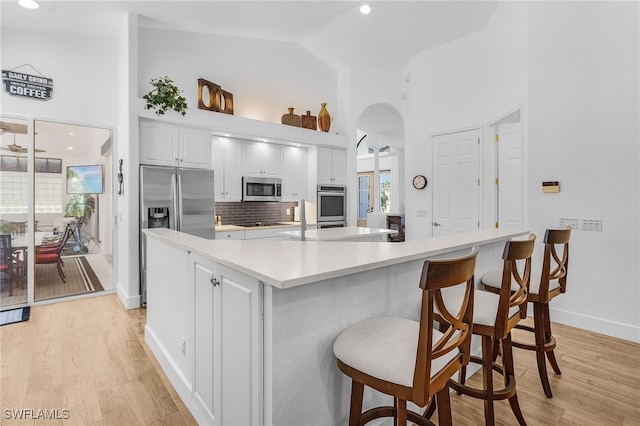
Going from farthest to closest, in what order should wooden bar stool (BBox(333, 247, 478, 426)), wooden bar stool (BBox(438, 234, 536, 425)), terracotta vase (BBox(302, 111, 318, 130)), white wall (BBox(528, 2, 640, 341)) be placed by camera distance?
1. terracotta vase (BBox(302, 111, 318, 130))
2. white wall (BBox(528, 2, 640, 341))
3. wooden bar stool (BBox(438, 234, 536, 425))
4. wooden bar stool (BBox(333, 247, 478, 426))

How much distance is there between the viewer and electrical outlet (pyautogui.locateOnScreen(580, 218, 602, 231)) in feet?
10.2

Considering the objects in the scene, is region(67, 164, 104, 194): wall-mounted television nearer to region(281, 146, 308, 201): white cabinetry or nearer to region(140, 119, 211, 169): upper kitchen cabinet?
region(140, 119, 211, 169): upper kitchen cabinet

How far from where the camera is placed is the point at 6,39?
3.52 m

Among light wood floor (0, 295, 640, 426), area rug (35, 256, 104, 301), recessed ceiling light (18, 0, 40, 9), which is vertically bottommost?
light wood floor (0, 295, 640, 426)

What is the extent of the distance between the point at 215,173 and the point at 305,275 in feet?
12.9

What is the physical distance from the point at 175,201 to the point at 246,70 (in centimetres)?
241

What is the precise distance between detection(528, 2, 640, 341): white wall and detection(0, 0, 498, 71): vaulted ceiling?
1376mm

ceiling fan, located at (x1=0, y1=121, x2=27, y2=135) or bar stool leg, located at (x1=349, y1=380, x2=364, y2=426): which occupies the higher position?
ceiling fan, located at (x1=0, y1=121, x2=27, y2=135)

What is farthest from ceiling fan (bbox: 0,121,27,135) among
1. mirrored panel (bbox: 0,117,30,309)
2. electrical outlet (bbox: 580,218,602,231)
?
electrical outlet (bbox: 580,218,602,231)

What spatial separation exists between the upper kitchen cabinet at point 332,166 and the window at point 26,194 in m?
3.54

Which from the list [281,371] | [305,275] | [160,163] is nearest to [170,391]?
[281,371]

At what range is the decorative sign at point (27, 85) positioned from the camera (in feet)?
11.5

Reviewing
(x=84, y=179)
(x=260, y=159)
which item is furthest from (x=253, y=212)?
(x=84, y=179)

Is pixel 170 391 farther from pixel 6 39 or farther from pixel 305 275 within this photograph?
pixel 6 39
